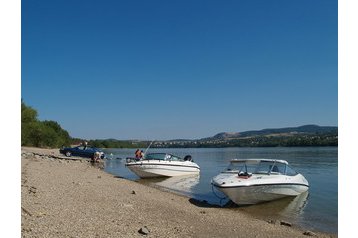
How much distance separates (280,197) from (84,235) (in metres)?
12.3

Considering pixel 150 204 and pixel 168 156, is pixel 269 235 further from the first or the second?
pixel 168 156

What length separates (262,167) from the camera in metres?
18.6

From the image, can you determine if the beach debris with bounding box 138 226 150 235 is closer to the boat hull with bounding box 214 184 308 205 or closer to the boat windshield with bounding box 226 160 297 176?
the boat hull with bounding box 214 184 308 205

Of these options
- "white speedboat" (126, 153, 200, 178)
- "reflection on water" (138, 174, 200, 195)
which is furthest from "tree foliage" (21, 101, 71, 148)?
"reflection on water" (138, 174, 200, 195)

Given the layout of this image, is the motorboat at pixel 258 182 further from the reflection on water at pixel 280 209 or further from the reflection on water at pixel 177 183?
the reflection on water at pixel 177 183

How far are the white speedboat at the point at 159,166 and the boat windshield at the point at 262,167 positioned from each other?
10.6 m

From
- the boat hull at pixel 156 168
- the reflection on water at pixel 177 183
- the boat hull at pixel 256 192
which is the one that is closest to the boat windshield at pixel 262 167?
the boat hull at pixel 256 192

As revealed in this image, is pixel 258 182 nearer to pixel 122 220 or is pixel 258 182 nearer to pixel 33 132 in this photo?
pixel 122 220

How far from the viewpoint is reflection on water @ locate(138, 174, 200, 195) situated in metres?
23.3

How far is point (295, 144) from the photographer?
137 meters

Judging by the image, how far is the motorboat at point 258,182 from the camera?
16.4 meters

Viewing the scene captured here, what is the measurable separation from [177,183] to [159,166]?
2.94 meters

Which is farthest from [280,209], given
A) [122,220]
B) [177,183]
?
[177,183]
